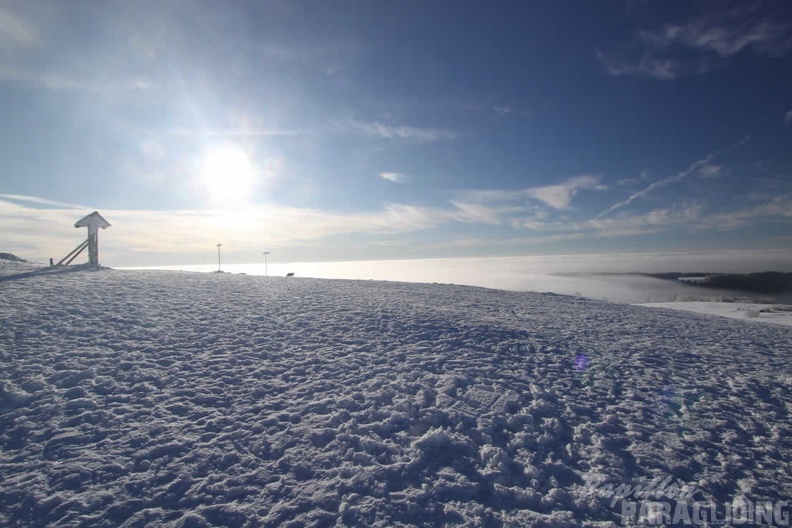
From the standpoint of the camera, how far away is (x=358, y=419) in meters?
6.00

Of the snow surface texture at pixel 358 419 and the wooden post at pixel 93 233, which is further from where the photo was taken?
the wooden post at pixel 93 233

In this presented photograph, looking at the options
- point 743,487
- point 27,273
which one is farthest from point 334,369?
point 27,273

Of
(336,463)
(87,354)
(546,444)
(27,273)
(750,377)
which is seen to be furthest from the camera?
(27,273)

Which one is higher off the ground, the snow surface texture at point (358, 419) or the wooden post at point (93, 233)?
the wooden post at point (93, 233)

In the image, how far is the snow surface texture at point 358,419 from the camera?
4.40m

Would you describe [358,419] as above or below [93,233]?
below

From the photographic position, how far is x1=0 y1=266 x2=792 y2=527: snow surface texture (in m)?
4.40

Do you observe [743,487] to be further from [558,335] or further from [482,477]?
[558,335]

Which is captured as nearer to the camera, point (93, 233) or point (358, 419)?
point (358, 419)

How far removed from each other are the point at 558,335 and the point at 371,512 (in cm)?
884

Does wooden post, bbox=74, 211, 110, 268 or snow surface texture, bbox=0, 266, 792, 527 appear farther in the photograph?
wooden post, bbox=74, 211, 110, 268

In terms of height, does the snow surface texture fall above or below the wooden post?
below

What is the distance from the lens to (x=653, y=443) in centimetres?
571

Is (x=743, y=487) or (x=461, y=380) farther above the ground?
(x=461, y=380)
